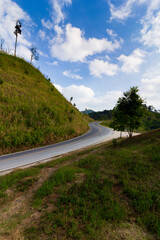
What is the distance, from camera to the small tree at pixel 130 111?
12414 mm

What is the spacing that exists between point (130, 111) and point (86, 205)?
11.7 metres

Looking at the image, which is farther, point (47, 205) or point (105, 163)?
point (105, 163)

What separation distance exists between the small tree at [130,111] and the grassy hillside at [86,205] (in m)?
6.90

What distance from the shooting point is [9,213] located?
376 cm

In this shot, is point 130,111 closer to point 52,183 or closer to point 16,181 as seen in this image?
point 52,183

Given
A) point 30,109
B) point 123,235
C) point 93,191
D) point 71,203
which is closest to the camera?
point 123,235

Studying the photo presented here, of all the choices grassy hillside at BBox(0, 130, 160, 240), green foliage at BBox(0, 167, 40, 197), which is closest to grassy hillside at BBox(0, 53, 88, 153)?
green foliage at BBox(0, 167, 40, 197)

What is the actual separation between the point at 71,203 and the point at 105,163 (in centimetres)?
369

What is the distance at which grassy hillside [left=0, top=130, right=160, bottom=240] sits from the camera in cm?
289

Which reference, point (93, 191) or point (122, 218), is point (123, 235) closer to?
point (122, 218)

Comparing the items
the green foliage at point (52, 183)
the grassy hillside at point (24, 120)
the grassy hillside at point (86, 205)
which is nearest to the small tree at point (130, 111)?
the grassy hillside at point (86, 205)

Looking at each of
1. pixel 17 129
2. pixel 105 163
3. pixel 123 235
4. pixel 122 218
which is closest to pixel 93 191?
pixel 122 218

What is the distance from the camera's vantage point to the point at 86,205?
12.5ft

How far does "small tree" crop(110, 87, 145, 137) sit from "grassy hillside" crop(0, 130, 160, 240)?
690cm
